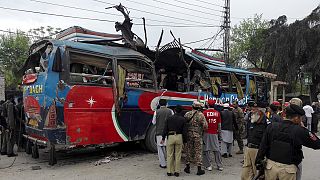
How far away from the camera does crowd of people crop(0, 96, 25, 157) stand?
9461 mm

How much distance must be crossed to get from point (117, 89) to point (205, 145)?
2.60 m

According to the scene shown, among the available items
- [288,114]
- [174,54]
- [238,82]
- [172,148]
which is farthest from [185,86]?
[288,114]

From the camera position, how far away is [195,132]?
7477mm

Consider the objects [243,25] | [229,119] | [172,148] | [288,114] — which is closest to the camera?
[288,114]

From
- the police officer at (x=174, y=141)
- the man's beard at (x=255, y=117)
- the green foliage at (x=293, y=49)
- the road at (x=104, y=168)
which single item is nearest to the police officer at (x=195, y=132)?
the police officer at (x=174, y=141)

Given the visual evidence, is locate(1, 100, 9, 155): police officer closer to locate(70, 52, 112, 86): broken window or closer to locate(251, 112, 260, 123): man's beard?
locate(70, 52, 112, 86): broken window

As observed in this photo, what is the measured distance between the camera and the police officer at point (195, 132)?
742 cm

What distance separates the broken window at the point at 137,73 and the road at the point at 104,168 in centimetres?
195

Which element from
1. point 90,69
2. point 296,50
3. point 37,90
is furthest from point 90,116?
point 296,50

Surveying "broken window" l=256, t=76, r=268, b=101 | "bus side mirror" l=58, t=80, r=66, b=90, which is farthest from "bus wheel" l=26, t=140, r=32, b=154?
"broken window" l=256, t=76, r=268, b=101

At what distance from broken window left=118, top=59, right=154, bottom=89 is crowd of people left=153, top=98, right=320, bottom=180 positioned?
1.19 meters

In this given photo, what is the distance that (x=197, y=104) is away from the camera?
24.8 ft

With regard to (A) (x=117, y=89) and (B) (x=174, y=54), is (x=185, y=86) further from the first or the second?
(A) (x=117, y=89)

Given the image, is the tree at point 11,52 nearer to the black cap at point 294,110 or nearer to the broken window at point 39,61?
the broken window at point 39,61
